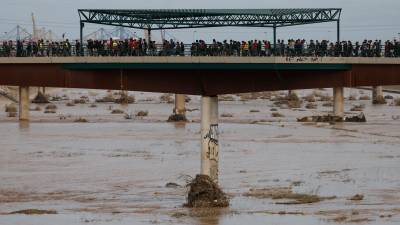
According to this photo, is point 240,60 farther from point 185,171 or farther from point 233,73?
point 185,171

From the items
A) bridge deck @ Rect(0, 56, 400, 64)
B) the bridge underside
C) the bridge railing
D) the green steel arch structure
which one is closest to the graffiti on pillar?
the bridge underside

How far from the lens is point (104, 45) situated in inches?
1613

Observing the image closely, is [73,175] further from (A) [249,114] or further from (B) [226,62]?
(A) [249,114]

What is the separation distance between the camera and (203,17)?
7538 centimetres

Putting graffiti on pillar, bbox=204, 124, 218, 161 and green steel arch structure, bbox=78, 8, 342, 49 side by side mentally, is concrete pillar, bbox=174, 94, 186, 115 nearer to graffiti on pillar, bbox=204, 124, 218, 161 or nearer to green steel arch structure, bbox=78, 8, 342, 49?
green steel arch structure, bbox=78, 8, 342, 49

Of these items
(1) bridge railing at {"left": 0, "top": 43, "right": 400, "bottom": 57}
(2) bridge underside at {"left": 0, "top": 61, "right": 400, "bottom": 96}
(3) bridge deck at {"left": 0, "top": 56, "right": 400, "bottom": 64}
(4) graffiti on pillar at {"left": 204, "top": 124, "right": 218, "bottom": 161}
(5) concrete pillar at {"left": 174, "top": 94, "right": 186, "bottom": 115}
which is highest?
(1) bridge railing at {"left": 0, "top": 43, "right": 400, "bottom": 57}

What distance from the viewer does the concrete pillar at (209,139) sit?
116 feet

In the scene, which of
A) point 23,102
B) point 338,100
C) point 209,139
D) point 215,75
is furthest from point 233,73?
point 23,102

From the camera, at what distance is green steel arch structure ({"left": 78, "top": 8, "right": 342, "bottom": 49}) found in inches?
2474

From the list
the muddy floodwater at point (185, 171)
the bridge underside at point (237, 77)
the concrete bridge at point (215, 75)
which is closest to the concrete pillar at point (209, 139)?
the concrete bridge at point (215, 75)

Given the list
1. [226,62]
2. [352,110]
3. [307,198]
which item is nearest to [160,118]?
[352,110]

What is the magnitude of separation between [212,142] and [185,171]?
513 cm

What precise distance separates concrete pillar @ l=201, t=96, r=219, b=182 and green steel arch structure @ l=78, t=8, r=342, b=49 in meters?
22.1

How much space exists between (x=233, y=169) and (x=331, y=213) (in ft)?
45.5
